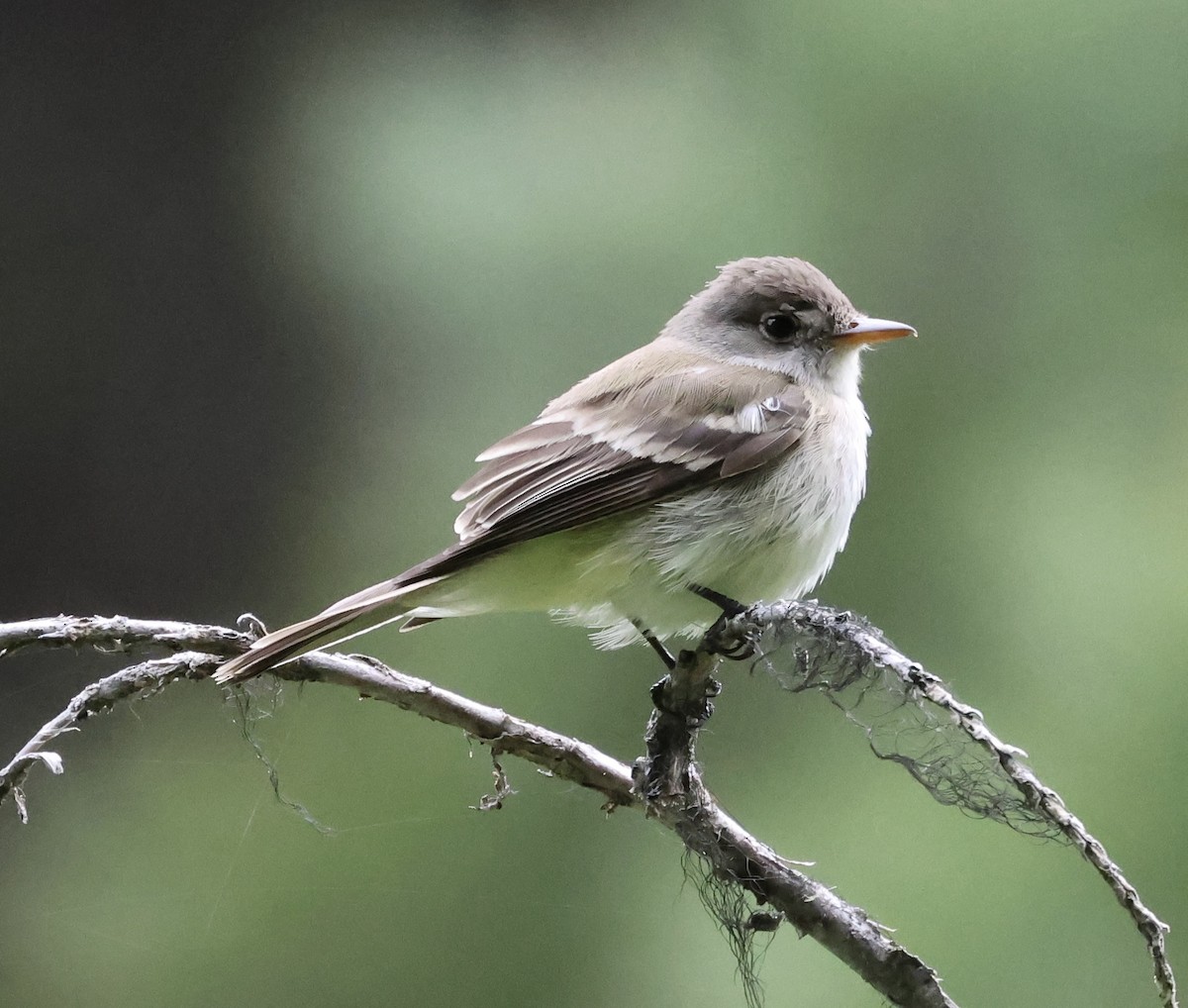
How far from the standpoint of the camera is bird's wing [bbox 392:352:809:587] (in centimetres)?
143

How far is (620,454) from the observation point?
4.92ft

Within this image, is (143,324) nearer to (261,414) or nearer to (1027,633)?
(261,414)

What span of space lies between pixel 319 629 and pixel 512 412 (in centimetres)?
104

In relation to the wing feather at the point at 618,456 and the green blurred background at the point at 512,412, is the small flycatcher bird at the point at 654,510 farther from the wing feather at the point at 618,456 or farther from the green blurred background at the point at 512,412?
the green blurred background at the point at 512,412

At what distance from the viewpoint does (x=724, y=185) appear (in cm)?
220

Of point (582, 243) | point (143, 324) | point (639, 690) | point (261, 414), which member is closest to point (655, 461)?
point (639, 690)

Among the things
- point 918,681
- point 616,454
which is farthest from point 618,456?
point 918,681

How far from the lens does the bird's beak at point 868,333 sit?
64.0 inches

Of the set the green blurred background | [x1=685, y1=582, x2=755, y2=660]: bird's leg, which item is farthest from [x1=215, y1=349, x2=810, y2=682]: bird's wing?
the green blurred background

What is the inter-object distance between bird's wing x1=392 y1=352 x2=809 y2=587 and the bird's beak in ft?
0.37

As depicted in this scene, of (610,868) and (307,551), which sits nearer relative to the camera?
(610,868)

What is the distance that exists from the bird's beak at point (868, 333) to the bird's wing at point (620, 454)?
0.11 m

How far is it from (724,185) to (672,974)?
4.29 ft

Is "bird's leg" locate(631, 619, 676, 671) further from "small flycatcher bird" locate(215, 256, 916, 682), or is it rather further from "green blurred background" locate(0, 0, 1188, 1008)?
"green blurred background" locate(0, 0, 1188, 1008)
